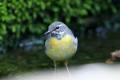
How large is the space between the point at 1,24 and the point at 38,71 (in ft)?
5.67

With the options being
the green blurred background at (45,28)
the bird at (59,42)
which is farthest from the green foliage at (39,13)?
the bird at (59,42)

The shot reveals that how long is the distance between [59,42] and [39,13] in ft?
7.16

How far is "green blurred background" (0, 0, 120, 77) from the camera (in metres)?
8.52

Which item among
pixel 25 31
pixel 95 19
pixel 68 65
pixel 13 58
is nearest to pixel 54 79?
pixel 68 65

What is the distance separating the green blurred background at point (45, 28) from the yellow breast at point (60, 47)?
78 cm

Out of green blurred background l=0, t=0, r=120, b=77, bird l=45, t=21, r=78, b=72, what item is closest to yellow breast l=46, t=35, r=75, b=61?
bird l=45, t=21, r=78, b=72

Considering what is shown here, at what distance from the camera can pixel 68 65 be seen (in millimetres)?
8250

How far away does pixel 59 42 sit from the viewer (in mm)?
7457

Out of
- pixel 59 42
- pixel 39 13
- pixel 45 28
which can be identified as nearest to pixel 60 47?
pixel 59 42

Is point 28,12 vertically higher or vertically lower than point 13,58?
higher

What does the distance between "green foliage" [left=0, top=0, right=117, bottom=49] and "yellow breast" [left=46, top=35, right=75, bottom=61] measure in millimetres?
1589

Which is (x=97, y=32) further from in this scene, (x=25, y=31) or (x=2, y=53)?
(x=2, y=53)

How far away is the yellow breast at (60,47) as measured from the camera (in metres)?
7.44

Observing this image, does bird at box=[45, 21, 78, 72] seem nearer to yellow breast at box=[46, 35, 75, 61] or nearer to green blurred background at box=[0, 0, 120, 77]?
yellow breast at box=[46, 35, 75, 61]
